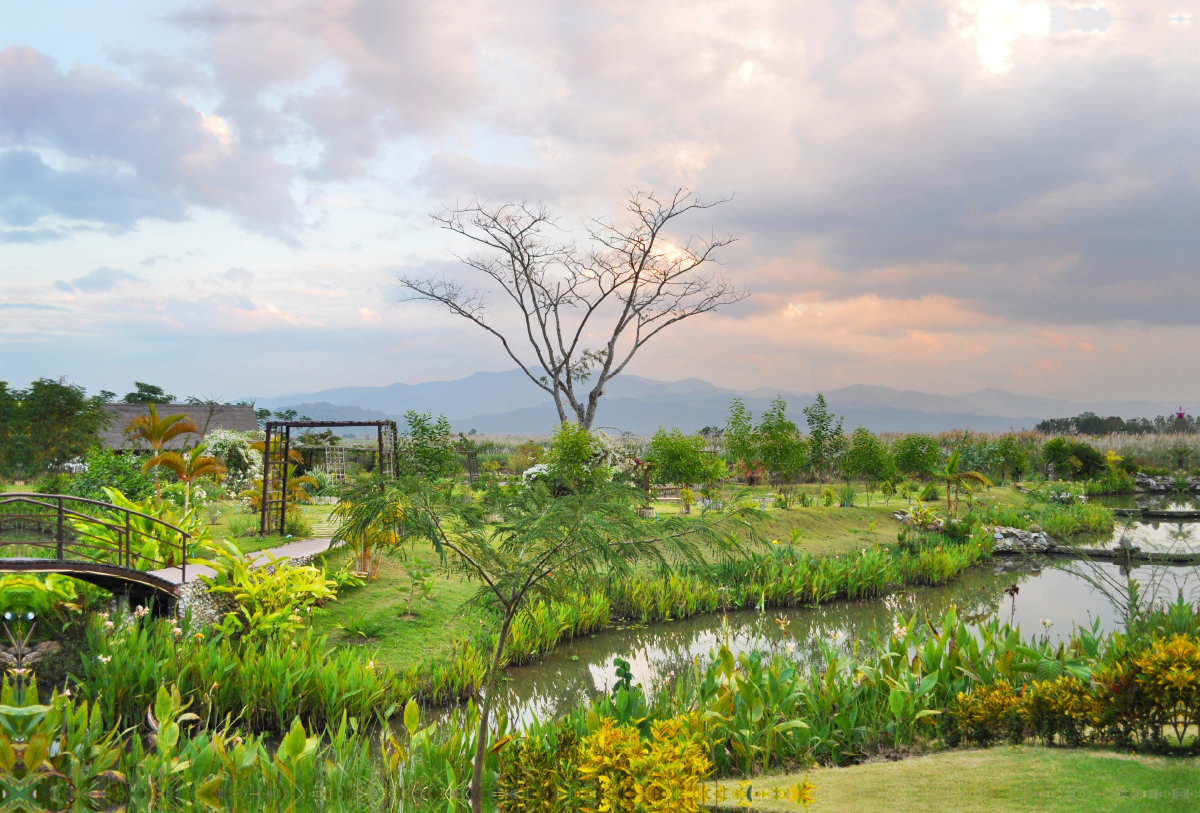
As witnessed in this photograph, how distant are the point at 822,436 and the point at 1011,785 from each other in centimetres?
1833

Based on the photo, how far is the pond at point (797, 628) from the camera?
7863 mm

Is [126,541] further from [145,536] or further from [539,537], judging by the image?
[539,537]

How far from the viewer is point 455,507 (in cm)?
427

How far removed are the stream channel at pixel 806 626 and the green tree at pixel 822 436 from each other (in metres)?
7.19

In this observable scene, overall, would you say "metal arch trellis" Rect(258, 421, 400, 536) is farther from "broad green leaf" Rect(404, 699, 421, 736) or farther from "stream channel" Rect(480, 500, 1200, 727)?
"broad green leaf" Rect(404, 699, 421, 736)

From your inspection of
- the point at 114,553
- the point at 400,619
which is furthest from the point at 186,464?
the point at 400,619

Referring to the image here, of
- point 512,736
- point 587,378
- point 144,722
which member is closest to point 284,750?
point 512,736

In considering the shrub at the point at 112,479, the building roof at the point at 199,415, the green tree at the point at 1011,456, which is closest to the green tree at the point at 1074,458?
the green tree at the point at 1011,456

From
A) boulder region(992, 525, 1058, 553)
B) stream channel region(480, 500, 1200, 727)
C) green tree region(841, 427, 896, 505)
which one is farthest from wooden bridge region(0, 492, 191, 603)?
green tree region(841, 427, 896, 505)

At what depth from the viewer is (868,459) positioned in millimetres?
19812

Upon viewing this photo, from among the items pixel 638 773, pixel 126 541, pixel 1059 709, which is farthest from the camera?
pixel 126 541

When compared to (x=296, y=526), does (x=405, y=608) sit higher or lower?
lower

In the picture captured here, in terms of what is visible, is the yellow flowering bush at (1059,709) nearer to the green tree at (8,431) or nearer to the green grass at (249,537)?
the green grass at (249,537)

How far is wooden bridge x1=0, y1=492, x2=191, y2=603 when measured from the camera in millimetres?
7027
